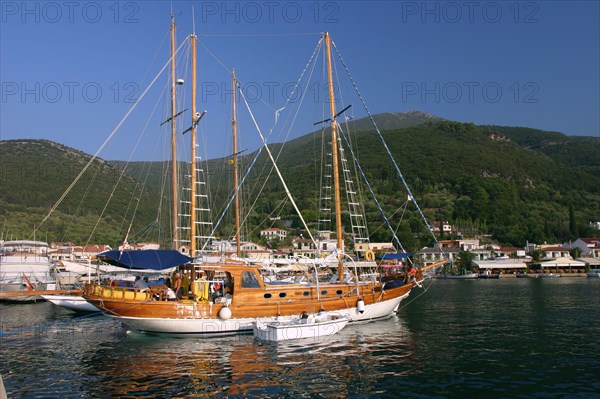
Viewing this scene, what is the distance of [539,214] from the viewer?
519 ft

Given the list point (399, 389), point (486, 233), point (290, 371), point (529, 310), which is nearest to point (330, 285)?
point (290, 371)

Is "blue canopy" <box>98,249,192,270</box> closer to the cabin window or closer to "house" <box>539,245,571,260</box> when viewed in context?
the cabin window

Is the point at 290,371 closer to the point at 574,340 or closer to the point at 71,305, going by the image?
the point at 574,340

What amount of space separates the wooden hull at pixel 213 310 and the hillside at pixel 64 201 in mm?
53028

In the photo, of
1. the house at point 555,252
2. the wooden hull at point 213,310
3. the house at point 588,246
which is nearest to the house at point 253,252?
the wooden hull at point 213,310

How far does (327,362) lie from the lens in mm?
21594

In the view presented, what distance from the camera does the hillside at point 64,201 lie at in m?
94.3

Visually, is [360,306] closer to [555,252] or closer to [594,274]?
[594,274]

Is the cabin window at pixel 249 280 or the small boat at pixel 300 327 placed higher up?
the cabin window at pixel 249 280

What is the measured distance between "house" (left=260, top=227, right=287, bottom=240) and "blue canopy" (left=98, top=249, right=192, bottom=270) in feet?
335

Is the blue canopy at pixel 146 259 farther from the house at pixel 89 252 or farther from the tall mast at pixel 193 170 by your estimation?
the house at pixel 89 252

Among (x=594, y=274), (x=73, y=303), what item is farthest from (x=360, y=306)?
(x=594, y=274)

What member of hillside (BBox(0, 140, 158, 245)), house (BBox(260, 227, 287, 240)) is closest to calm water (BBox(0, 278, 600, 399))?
hillside (BBox(0, 140, 158, 245))

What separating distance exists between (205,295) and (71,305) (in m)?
20.0
